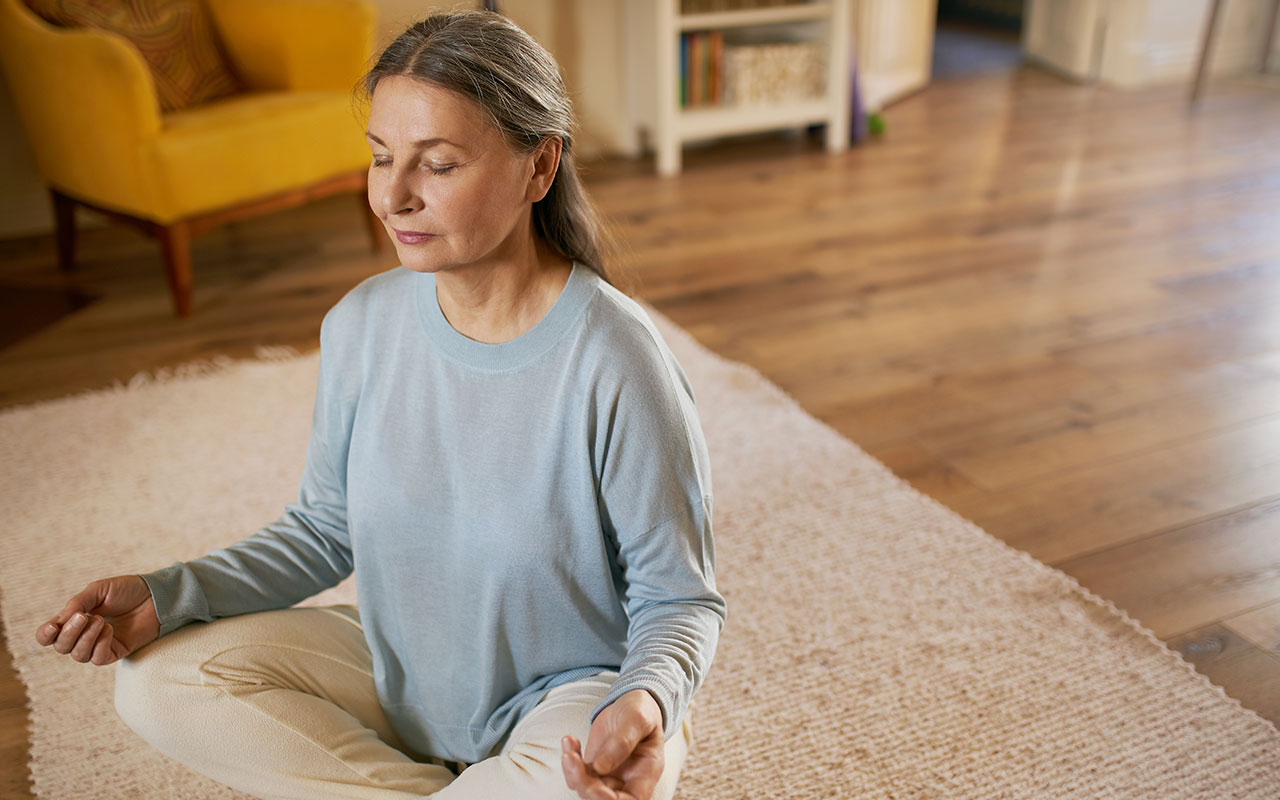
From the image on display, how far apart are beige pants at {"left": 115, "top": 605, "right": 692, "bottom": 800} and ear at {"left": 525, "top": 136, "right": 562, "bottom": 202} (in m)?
0.44

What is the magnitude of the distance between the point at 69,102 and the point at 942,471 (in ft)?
6.89

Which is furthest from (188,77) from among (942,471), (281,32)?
(942,471)

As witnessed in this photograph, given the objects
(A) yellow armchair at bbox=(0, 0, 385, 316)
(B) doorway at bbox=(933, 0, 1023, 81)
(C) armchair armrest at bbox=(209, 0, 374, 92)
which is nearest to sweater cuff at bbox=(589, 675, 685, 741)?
(A) yellow armchair at bbox=(0, 0, 385, 316)

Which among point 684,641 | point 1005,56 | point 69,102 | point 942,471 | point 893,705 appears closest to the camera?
point 684,641

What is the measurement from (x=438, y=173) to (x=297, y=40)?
2.25m

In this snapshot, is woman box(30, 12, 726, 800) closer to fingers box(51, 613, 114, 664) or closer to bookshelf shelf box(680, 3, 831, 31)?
fingers box(51, 613, 114, 664)

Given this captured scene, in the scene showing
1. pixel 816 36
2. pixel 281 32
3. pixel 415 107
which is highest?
pixel 415 107

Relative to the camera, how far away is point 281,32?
2891 millimetres

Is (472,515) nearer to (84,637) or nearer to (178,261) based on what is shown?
(84,637)

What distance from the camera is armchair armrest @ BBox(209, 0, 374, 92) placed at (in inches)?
111

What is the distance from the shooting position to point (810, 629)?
1.56 m

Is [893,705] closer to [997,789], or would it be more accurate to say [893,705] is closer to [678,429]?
[997,789]

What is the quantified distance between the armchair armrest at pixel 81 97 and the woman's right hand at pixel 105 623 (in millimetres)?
1796

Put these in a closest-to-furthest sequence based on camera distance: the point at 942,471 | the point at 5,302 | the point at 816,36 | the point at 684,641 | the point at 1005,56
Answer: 1. the point at 684,641
2. the point at 942,471
3. the point at 5,302
4. the point at 816,36
5. the point at 1005,56
